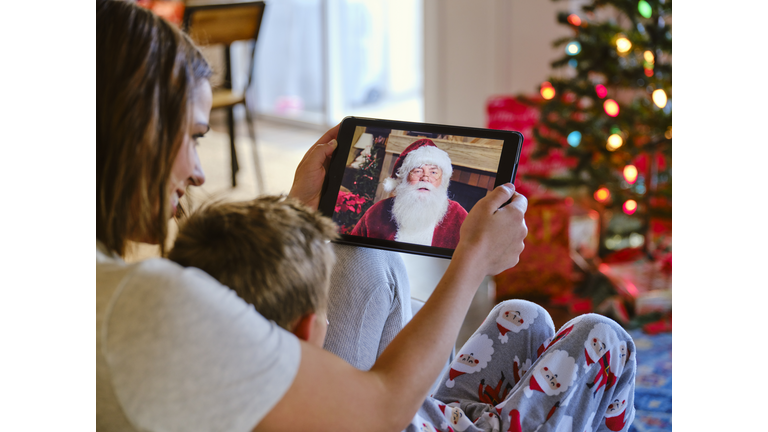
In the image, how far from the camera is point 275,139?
4.24m

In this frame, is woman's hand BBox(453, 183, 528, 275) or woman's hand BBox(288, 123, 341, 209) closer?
woman's hand BBox(453, 183, 528, 275)

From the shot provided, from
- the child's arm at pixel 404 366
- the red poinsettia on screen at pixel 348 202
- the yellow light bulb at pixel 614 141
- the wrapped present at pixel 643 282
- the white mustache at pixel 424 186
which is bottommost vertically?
the wrapped present at pixel 643 282

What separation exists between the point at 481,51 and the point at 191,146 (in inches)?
93.7

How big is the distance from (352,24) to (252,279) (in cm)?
379

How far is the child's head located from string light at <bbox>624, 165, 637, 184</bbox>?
5.12 feet

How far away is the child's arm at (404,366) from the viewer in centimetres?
58

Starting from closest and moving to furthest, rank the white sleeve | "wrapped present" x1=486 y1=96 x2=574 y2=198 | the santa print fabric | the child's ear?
the white sleeve
the child's ear
the santa print fabric
"wrapped present" x1=486 y1=96 x2=574 y2=198

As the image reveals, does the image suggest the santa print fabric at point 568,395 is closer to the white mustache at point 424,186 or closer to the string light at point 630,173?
the white mustache at point 424,186

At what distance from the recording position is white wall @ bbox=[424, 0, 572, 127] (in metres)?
2.73

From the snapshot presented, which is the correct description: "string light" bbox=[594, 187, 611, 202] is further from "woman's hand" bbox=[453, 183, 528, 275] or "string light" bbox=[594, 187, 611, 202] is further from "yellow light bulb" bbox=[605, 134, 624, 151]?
"woman's hand" bbox=[453, 183, 528, 275]

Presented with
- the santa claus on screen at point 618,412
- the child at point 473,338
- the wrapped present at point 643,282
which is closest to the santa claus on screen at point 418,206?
the child at point 473,338

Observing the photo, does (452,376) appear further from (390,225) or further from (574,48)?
(574,48)

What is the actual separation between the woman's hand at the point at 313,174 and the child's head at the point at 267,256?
0.90 feet

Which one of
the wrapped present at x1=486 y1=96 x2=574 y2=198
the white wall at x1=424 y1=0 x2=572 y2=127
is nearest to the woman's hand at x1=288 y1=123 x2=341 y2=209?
the wrapped present at x1=486 y1=96 x2=574 y2=198
